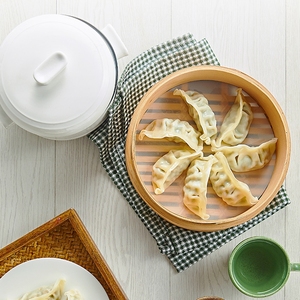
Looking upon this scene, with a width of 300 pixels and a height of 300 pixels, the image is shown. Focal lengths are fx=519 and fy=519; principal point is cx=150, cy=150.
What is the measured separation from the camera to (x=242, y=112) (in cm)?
130

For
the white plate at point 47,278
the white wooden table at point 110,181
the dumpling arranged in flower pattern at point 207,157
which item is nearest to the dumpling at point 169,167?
the dumpling arranged in flower pattern at point 207,157

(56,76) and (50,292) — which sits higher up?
(56,76)

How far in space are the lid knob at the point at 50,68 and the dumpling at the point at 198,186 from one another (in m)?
0.41

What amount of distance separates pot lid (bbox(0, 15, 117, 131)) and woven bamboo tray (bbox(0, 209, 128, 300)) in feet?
0.87

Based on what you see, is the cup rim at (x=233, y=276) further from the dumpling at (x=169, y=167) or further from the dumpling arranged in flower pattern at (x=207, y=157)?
the dumpling at (x=169, y=167)

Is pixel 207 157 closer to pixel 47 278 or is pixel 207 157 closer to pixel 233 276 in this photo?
pixel 233 276

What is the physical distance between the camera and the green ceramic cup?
129 cm

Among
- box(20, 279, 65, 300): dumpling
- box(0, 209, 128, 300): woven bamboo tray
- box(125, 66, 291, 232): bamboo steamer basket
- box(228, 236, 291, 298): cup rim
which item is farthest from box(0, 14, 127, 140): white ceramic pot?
box(228, 236, 291, 298): cup rim

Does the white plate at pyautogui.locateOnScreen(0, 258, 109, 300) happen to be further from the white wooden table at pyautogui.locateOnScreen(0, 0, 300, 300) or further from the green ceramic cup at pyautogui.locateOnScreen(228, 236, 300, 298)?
the green ceramic cup at pyautogui.locateOnScreen(228, 236, 300, 298)

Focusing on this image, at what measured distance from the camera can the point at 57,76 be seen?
1124 mm

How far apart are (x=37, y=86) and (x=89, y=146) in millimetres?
304

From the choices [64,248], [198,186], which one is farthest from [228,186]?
[64,248]

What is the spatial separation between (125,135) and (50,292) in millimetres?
431

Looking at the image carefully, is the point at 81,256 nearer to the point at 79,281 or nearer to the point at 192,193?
the point at 79,281
